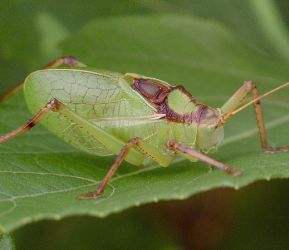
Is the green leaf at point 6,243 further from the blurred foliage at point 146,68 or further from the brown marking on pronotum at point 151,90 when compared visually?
the brown marking on pronotum at point 151,90

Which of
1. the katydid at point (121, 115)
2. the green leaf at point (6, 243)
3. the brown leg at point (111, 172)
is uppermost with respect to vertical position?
the katydid at point (121, 115)

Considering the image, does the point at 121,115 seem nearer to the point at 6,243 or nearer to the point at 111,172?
the point at 111,172

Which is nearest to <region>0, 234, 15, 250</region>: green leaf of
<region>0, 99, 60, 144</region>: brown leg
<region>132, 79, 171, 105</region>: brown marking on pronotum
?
<region>0, 99, 60, 144</region>: brown leg

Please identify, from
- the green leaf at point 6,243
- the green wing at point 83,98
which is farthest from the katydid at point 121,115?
the green leaf at point 6,243

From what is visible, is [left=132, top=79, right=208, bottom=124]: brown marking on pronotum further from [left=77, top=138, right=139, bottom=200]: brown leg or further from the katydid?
[left=77, top=138, right=139, bottom=200]: brown leg

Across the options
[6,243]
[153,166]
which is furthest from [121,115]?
[6,243]

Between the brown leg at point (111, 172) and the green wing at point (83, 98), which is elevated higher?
the green wing at point (83, 98)

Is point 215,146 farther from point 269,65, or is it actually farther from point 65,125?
point 269,65

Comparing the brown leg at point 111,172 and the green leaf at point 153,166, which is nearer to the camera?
the green leaf at point 153,166
